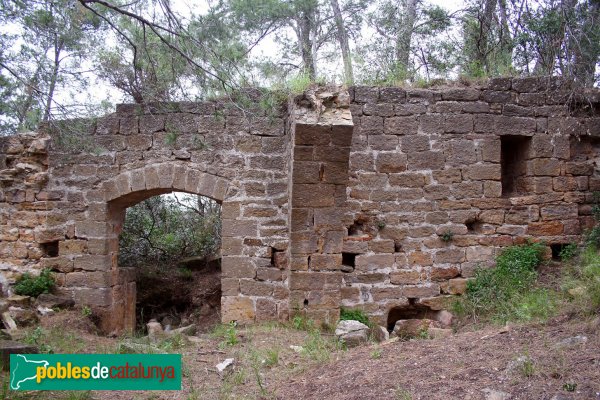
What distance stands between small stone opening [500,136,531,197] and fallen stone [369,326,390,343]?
95.2 inches

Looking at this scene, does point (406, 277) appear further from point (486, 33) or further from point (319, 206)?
point (486, 33)

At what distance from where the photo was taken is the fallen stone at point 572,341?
12.3ft

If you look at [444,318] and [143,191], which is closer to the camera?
[444,318]

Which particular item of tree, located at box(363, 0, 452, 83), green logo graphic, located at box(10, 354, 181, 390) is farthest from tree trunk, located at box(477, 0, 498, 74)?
green logo graphic, located at box(10, 354, 181, 390)

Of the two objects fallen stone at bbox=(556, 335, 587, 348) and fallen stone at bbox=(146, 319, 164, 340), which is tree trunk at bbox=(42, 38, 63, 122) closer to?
fallen stone at bbox=(146, 319, 164, 340)

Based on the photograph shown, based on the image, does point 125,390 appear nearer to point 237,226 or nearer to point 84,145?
point 237,226

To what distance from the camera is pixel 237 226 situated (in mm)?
6367

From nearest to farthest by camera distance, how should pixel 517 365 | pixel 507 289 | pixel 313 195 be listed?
1. pixel 517 365
2. pixel 313 195
3. pixel 507 289

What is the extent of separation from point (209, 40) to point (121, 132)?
2.17m

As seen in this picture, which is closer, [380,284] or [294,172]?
[294,172]

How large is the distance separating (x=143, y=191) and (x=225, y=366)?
278 cm

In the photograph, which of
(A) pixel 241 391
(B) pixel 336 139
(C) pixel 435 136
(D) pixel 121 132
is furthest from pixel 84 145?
(C) pixel 435 136

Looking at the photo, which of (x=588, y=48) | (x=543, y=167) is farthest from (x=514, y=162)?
(x=588, y=48)

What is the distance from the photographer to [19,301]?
6098mm
